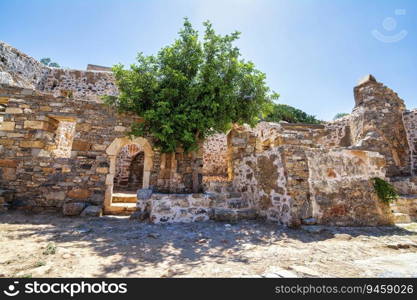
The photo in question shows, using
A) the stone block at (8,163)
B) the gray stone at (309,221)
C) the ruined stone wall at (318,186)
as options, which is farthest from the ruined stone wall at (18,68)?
the gray stone at (309,221)

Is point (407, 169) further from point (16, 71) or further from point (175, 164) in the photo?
point (16, 71)

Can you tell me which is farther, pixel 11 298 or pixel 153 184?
pixel 153 184

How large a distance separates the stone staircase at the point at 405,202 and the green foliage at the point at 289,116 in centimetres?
1016

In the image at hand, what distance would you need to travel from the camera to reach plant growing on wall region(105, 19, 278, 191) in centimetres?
543

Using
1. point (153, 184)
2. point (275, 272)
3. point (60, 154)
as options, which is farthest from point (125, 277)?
point (60, 154)

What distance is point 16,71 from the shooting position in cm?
898

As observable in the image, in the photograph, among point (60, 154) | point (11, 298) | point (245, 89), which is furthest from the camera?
point (60, 154)

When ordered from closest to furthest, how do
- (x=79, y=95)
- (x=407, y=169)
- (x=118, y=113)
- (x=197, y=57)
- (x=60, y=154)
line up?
(x=197, y=57) → (x=118, y=113) → (x=407, y=169) → (x=60, y=154) → (x=79, y=95)

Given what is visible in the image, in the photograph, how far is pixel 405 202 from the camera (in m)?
6.37

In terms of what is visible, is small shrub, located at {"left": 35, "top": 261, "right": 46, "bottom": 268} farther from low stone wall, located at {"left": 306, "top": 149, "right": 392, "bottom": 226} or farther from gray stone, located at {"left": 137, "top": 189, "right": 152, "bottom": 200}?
low stone wall, located at {"left": 306, "top": 149, "right": 392, "bottom": 226}

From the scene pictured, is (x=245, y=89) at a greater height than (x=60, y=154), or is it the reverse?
(x=245, y=89)

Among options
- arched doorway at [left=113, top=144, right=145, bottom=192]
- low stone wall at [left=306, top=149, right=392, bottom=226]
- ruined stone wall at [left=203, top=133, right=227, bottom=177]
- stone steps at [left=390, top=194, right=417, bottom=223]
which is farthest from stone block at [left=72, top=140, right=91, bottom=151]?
stone steps at [left=390, top=194, right=417, bottom=223]

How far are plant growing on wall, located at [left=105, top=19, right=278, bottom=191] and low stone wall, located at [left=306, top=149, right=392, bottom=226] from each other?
248 cm

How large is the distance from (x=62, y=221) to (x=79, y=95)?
811cm
